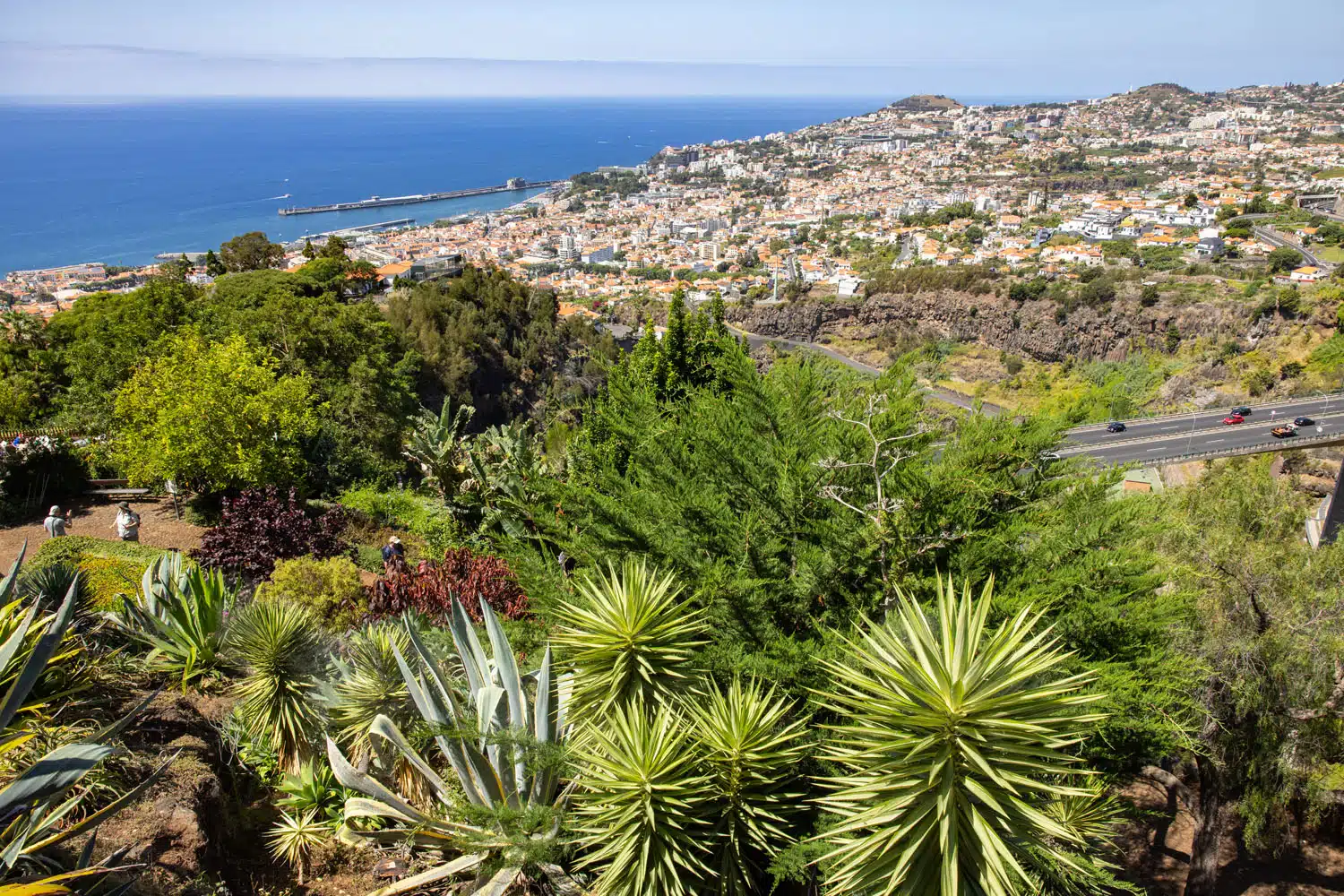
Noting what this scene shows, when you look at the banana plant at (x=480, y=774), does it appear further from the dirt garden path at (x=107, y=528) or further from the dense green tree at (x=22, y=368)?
the dense green tree at (x=22, y=368)

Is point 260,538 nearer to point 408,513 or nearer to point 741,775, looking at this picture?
point 408,513

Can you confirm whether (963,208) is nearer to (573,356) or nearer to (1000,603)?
(573,356)

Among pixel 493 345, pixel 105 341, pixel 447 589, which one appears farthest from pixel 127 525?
pixel 493 345

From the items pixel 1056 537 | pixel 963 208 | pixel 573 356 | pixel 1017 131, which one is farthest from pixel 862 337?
pixel 1017 131

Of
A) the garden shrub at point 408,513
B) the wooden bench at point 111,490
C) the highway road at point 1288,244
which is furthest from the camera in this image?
the highway road at point 1288,244

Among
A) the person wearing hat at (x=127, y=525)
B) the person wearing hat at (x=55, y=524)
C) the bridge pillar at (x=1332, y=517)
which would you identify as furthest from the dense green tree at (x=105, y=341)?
the bridge pillar at (x=1332, y=517)
